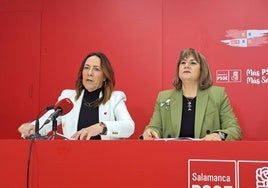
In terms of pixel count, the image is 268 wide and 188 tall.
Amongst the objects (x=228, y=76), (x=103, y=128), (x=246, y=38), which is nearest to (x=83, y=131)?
(x=103, y=128)

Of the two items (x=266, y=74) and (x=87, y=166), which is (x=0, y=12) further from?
(x=87, y=166)

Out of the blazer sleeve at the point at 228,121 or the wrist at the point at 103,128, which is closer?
the wrist at the point at 103,128

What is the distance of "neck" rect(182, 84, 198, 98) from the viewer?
238 cm

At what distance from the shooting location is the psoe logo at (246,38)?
2951 mm

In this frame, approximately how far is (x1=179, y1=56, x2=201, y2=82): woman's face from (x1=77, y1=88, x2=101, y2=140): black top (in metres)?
0.51

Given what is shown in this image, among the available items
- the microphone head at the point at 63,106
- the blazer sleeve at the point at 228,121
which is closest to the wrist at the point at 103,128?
the microphone head at the point at 63,106

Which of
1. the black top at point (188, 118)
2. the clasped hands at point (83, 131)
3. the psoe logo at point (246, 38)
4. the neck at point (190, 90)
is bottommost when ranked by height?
the clasped hands at point (83, 131)

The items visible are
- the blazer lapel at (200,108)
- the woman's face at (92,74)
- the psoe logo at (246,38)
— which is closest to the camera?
the blazer lapel at (200,108)

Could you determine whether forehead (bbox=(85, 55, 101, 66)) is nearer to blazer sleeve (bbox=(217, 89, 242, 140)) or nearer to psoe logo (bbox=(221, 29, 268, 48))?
blazer sleeve (bbox=(217, 89, 242, 140))

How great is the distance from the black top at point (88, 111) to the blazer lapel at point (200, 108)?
0.57m

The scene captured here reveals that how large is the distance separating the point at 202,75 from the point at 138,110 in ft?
3.04

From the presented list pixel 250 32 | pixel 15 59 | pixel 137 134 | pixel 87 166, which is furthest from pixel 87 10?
pixel 87 166

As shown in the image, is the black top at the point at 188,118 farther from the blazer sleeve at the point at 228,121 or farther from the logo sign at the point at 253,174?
the logo sign at the point at 253,174

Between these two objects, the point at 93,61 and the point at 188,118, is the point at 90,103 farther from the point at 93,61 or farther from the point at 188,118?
the point at 188,118
